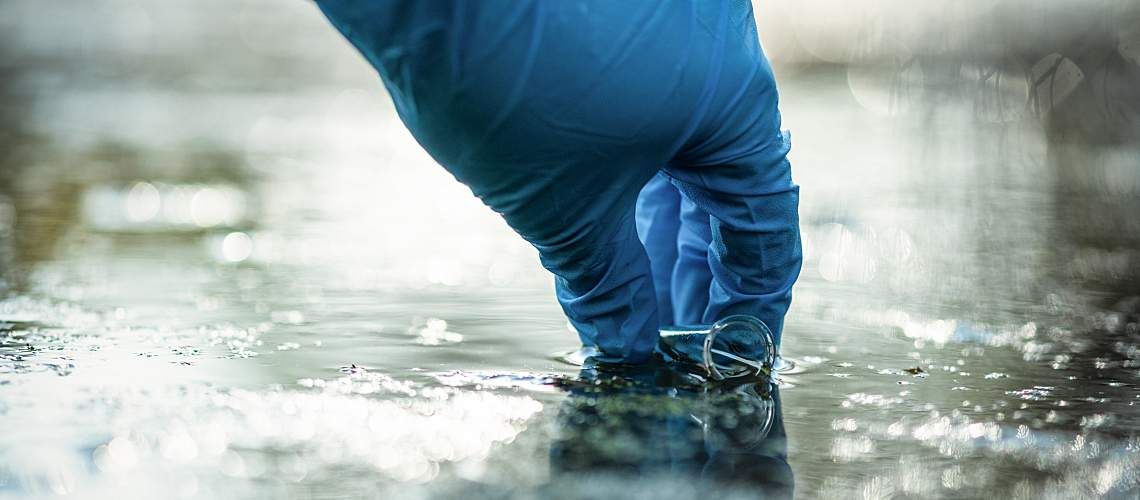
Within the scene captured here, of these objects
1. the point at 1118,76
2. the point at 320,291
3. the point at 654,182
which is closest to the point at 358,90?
the point at 1118,76

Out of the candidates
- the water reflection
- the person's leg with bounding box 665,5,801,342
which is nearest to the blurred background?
the water reflection

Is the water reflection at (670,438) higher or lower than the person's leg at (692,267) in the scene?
lower

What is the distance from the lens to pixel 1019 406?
2.10 m

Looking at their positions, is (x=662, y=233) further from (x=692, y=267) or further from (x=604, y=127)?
(x=604, y=127)

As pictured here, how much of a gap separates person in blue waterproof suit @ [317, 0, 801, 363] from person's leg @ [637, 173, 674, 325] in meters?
0.16

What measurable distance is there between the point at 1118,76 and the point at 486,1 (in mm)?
4148

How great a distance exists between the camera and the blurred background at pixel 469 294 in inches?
71.8

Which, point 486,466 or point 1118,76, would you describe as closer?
point 486,466

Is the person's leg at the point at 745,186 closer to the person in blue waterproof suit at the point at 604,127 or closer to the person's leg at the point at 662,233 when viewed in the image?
the person in blue waterproof suit at the point at 604,127

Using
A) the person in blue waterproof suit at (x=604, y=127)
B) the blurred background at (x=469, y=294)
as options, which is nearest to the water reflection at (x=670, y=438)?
the blurred background at (x=469, y=294)

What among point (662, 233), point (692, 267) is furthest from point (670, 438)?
point (662, 233)

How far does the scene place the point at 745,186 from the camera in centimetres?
212

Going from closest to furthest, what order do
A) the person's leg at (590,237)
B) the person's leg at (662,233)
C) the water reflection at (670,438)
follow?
1. the water reflection at (670,438)
2. the person's leg at (590,237)
3. the person's leg at (662,233)

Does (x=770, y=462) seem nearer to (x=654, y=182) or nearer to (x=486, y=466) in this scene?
(x=486, y=466)
